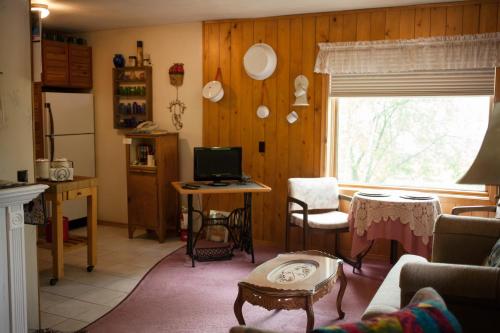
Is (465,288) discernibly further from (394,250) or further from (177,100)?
(177,100)

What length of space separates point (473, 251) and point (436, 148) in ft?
6.41

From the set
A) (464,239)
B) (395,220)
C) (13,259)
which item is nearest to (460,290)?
(464,239)

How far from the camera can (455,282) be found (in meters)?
2.08

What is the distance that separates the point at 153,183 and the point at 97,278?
4.61ft

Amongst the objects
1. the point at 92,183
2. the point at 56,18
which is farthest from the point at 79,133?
the point at 92,183

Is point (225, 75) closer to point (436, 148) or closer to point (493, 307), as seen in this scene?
point (436, 148)

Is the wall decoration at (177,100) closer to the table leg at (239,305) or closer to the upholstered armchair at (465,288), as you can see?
the table leg at (239,305)

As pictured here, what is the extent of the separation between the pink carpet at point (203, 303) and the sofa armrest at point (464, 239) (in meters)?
0.81

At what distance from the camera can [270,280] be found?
2900 millimetres

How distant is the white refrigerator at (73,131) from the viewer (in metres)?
5.52

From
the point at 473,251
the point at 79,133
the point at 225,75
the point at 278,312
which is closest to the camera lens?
the point at 473,251

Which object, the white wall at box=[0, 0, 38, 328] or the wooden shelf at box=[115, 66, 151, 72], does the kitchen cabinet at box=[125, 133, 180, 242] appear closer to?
the wooden shelf at box=[115, 66, 151, 72]

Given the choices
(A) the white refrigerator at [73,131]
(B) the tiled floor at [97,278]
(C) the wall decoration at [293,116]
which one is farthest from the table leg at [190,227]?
(A) the white refrigerator at [73,131]

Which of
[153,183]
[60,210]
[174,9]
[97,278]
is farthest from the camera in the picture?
[153,183]
